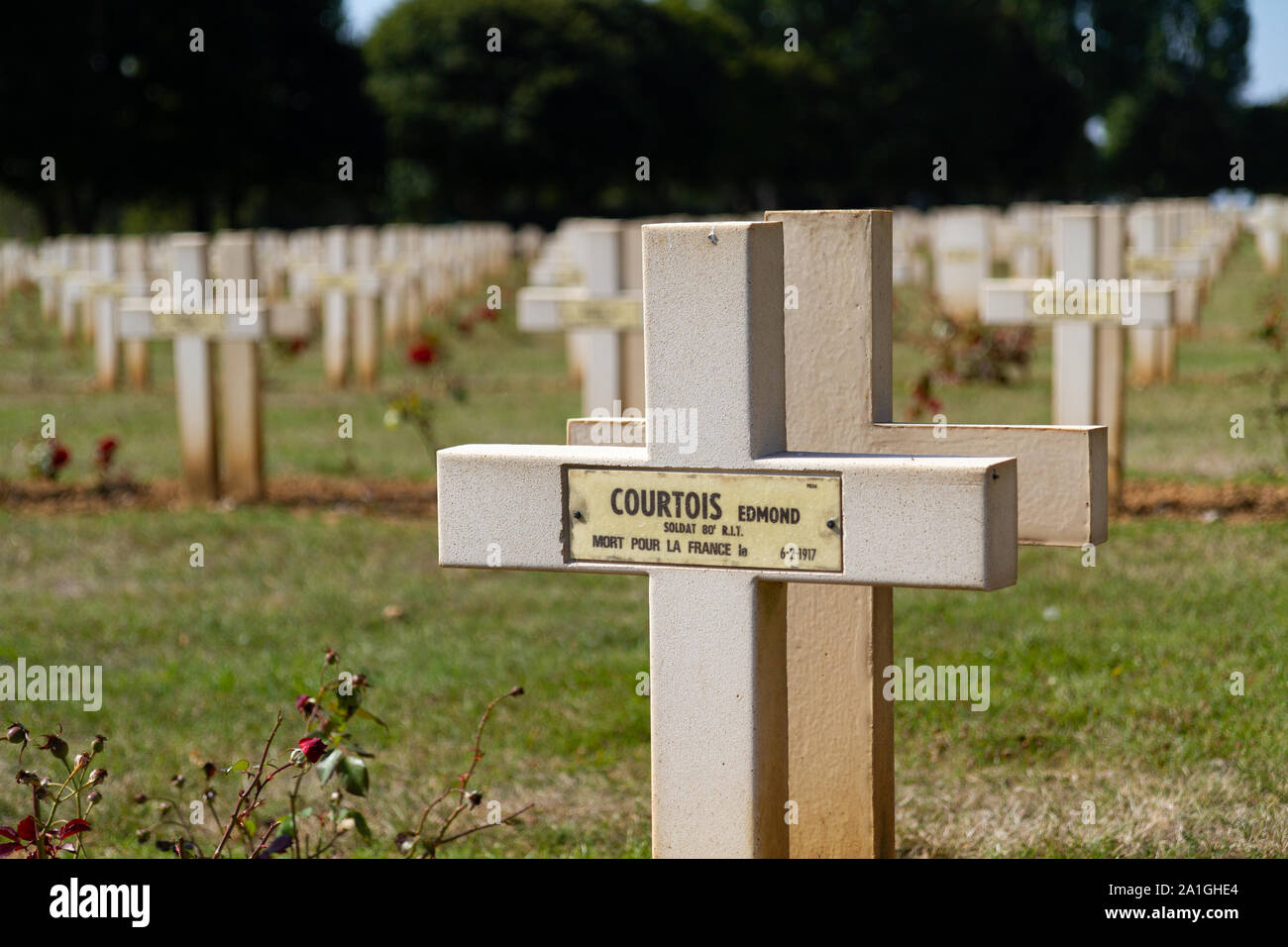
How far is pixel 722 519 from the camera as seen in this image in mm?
3115

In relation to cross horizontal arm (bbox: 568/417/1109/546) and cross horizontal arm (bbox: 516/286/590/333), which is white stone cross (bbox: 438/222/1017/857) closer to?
cross horizontal arm (bbox: 568/417/1109/546)

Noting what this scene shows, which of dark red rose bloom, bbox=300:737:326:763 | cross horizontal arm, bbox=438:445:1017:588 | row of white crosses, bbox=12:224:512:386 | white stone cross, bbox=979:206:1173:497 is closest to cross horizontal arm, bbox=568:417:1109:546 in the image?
cross horizontal arm, bbox=438:445:1017:588

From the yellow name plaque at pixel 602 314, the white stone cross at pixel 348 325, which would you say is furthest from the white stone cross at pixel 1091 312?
the white stone cross at pixel 348 325

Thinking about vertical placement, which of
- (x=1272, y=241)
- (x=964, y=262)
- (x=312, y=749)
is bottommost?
(x=312, y=749)

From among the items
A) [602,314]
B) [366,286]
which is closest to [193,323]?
[602,314]

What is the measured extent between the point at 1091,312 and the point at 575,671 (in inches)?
135

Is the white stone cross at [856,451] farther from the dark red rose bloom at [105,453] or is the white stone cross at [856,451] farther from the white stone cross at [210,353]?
the dark red rose bloom at [105,453]

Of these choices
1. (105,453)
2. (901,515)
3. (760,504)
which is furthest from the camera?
(105,453)

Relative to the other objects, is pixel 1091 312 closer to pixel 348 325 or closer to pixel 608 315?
pixel 608 315

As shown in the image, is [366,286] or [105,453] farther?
[366,286]

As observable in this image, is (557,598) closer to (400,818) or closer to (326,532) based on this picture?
(326,532)

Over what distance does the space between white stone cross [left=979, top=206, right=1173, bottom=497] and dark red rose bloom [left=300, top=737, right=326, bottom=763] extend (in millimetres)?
5418

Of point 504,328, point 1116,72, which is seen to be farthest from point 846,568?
point 1116,72

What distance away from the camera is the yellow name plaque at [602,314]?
880 centimetres
